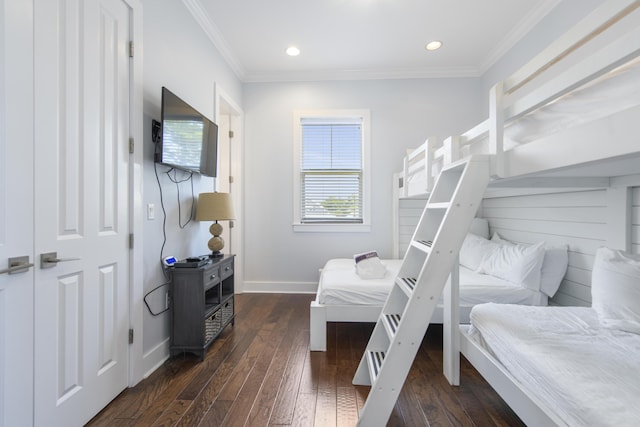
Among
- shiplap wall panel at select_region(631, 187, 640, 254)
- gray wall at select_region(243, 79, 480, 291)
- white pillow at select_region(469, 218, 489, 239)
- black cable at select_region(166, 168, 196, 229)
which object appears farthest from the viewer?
gray wall at select_region(243, 79, 480, 291)

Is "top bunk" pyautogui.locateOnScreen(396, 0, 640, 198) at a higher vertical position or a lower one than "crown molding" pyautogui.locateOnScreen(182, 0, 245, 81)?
lower

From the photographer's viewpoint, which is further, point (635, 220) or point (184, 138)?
point (184, 138)

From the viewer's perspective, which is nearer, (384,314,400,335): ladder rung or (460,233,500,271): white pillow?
(384,314,400,335): ladder rung

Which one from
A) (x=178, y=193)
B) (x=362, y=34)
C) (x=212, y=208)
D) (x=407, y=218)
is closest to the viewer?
(x=178, y=193)

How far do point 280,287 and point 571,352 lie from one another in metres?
2.98

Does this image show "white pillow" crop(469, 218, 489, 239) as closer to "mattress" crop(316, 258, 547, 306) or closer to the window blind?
"mattress" crop(316, 258, 547, 306)

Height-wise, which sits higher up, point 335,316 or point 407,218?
point 407,218

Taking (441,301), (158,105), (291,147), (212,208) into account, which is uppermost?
(291,147)

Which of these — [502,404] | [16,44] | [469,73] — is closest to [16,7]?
[16,44]

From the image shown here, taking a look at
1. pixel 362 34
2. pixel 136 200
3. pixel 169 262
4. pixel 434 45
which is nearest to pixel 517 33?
pixel 434 45

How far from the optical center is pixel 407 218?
3.46 m

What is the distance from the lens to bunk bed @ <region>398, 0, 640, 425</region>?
0.83 metres

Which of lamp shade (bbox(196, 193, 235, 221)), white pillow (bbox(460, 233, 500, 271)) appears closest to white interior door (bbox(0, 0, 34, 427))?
lamp shade (bbox(196, 193, 235, 221))

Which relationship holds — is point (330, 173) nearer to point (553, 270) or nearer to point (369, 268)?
point (369, 268)
